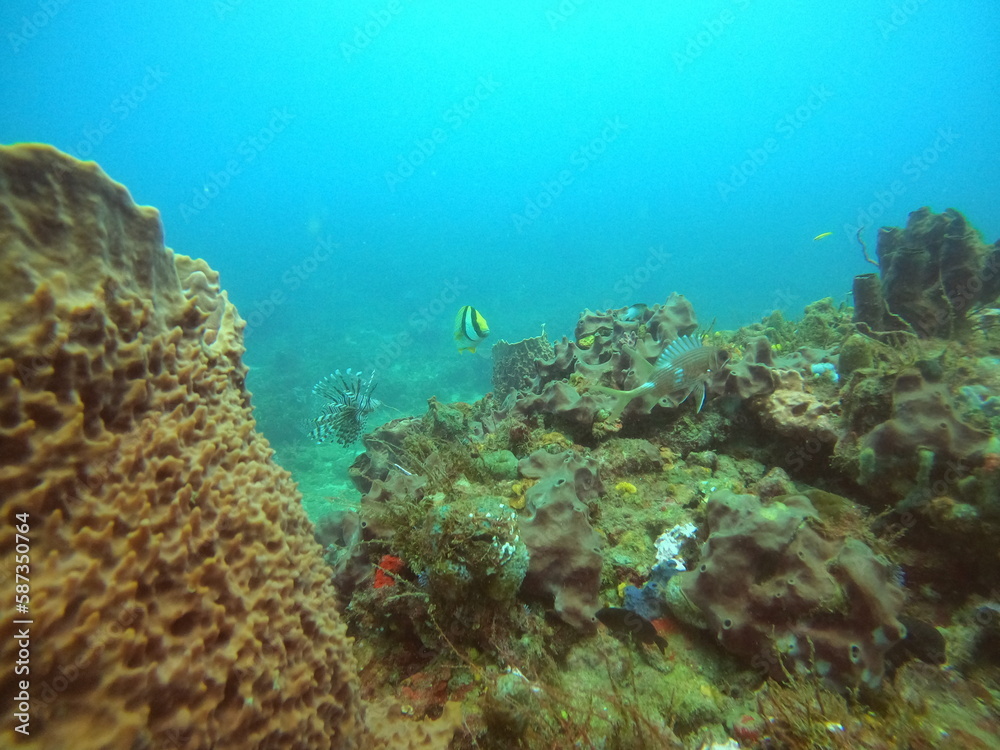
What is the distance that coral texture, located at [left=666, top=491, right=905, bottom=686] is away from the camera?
2.58 meters

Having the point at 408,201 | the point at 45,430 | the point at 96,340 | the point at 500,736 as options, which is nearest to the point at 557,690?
the point at 500,736

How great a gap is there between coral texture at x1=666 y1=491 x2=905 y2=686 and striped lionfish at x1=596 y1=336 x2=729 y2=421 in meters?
1.76

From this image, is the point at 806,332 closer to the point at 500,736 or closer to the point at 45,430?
the point at 500,736

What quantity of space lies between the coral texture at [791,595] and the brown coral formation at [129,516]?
7.83ft

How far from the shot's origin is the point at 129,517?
179 centimetres

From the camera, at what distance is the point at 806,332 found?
28.5ft

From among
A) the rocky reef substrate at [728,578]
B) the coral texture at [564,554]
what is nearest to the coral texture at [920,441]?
the rocky reef substrate at [728,578]

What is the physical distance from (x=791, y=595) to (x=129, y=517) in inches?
144

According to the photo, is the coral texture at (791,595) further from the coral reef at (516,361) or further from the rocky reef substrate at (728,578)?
the coral reef at (516,361)

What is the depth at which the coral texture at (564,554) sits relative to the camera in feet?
10.2

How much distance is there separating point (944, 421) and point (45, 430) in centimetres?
534

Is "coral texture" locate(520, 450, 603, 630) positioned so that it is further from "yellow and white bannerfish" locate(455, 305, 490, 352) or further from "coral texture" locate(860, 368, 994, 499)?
"yellow and white bannerfish" locate(455, 305, 490, 352)

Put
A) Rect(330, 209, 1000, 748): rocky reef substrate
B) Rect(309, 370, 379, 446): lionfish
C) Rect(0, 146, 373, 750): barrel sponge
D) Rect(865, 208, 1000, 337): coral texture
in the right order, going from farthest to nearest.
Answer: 1. Rect(309, 370, 379, 446): lionfish
2. Rect(865, 208, 1000, 337): coral texture
3. Rect(330, 209, 1000, 748): rocky reef substrate
4. Rect(0, 146, 373, 750): barrel sponge

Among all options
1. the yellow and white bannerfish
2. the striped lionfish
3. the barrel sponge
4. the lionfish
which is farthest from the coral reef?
the barrel sponge
